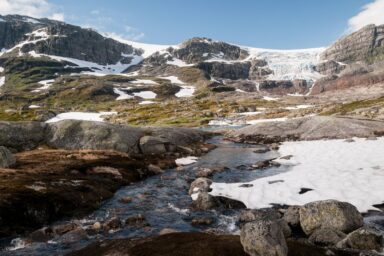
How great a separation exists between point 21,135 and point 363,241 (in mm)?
49891

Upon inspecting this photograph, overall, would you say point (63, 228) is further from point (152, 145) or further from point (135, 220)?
point (152, 145)

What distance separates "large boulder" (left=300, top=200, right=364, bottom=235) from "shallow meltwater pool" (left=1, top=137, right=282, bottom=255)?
15.2 feet

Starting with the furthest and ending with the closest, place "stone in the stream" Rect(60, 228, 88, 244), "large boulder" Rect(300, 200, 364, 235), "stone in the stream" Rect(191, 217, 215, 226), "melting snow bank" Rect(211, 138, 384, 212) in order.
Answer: "melting snow bank" Rect(211, 138, 384, 212)
"stone in the stream" Rect(191, 217, 215, 226)
"stone in the stream" Rect(60, 228, 88, 244)
"large boulder" Rect(300, 200, 364, 235)

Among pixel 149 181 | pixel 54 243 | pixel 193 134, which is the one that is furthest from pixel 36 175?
pixel 193 134

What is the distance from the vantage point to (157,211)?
2717 centimetres

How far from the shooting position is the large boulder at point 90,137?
53625 mm

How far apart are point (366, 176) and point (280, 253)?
19.0 meters

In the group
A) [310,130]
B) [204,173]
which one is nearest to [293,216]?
[204,173]

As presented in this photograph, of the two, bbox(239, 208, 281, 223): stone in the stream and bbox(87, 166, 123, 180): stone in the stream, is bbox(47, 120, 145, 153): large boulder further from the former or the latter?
bbox(239, 208, 281, 223): stone in the stream

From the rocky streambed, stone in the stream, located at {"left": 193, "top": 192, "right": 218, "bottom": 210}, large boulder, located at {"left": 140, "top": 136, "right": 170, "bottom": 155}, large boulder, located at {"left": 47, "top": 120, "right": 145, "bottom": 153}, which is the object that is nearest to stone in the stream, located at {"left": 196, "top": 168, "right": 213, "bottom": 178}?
the rocky streambed

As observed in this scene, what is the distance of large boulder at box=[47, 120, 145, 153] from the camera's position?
53.6 meters

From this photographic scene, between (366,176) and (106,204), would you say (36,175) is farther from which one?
(366,176)

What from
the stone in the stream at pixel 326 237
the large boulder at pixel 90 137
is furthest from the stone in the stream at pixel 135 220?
the large boulder at pixel 90 137

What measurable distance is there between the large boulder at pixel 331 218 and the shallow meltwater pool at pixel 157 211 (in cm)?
464
